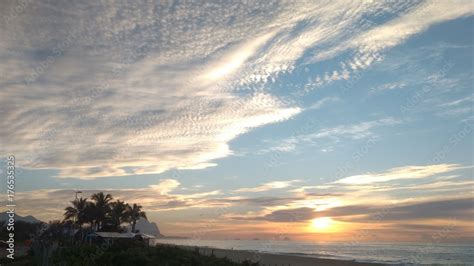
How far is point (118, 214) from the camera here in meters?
71.4

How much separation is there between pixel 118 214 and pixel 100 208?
4529 mm

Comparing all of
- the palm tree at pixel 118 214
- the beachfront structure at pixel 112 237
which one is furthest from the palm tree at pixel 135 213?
the beachfront structure at pixel 112 237

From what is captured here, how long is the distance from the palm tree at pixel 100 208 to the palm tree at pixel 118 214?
1.57 metres

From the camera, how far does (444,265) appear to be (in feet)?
199

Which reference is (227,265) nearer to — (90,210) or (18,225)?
(90,210)

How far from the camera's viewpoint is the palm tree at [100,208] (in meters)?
67.5

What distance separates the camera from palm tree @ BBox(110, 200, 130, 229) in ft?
228

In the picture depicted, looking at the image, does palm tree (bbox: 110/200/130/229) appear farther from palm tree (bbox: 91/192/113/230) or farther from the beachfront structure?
the beachfront structure

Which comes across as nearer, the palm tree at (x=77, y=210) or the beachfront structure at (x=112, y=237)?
the beachfront structure at (x=112, y=237)

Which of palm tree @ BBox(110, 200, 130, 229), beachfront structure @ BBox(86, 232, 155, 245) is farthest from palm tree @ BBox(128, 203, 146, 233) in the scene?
beachfront structure @ BBox(86, 232, 155, 245)

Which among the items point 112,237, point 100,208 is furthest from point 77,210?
point 112,237

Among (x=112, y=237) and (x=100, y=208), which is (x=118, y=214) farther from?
(x=112, y=237)

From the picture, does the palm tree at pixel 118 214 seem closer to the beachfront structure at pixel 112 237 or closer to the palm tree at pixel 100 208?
the palm tree at pixel 100 208

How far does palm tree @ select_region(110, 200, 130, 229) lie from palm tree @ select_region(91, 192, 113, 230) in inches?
61.7
